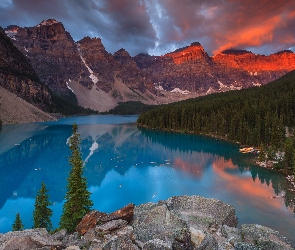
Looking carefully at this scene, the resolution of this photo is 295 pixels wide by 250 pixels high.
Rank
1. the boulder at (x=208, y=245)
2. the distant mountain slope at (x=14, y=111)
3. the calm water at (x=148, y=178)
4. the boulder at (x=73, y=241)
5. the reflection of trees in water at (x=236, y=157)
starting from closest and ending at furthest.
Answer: the boulder at (x=208, y=245) < the boulder at (x=73, y=241) < the calm water at (x=148, y=178) < the reflection of trees in water at (x=236, y=157) < the distant mountain slope at (x=14, y=111)

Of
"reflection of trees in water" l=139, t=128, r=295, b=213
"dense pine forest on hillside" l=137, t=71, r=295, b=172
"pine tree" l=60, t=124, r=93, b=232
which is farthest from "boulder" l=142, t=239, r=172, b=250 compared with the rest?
"dense pine forest on hillside" l=137, t=71, r=295, b=172

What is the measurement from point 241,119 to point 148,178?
60173 mm

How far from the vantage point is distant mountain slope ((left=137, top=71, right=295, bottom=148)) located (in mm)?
82062

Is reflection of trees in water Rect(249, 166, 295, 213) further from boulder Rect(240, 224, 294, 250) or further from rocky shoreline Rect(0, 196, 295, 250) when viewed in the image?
rocky shoreline Rect(0, 196, 295, 250)

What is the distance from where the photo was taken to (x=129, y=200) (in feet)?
123

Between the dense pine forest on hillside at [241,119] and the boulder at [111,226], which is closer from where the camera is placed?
the boulder at [111,226]

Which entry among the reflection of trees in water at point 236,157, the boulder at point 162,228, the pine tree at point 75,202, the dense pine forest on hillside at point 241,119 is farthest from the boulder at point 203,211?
the dense pine forest on hillside at point 241,119

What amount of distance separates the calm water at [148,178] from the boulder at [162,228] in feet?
43.7

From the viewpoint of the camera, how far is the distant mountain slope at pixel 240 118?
8206cm

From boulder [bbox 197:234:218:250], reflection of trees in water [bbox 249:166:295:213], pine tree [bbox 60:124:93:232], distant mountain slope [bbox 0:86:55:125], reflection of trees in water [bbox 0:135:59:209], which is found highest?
distant mountain slope [bbox 0:86:55:125]

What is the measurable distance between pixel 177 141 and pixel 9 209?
2721 inches

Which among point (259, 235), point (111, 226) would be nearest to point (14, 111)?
point (111, 226)

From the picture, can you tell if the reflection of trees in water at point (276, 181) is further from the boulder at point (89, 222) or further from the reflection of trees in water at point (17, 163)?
the reflection of trees in water at point (17, 163)

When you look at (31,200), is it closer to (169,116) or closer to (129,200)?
(129,200)
